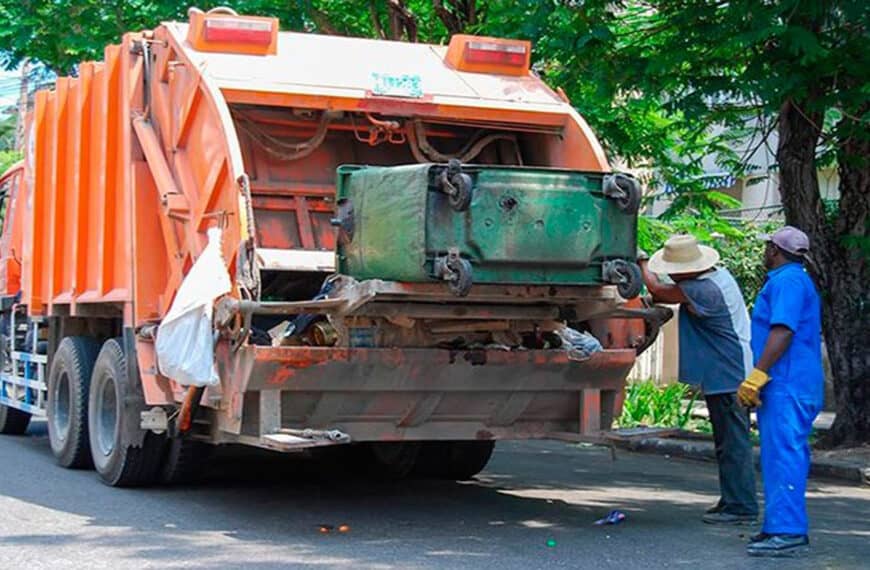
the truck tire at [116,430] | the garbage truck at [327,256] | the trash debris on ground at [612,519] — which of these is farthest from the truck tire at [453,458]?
the truck tire at [116,430]

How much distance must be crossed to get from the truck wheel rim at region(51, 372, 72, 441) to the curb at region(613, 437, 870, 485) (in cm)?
395

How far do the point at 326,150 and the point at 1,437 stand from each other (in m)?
Answer: 5.34

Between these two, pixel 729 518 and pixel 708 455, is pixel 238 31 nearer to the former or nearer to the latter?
pixel 729 518

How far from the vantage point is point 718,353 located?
807 centimetres

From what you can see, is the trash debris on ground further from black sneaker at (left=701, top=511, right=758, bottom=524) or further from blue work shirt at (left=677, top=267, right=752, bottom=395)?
blue work shirt at (left=677, top=267, right=752, bottom=395)

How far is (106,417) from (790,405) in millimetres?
4625

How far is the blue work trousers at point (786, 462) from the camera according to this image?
6953 mm

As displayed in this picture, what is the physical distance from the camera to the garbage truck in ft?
23.2

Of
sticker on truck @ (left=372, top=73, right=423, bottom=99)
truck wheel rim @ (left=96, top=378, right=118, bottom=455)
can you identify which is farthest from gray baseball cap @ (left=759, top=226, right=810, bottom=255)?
truck wheel rim @ (left=96, top=378, right=118, bottom=455)

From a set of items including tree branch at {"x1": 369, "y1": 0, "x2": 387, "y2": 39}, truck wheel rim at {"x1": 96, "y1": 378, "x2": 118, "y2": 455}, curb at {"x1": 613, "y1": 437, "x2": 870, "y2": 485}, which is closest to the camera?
truck wheel rim at {"x1": 96, "y1": 378, "x2": 118, "y2": 455}

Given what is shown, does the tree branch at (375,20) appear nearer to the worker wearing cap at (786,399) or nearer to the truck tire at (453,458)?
the truck tire at (453,458)

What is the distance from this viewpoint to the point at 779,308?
6.99 m

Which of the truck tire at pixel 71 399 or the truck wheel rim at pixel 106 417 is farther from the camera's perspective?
the truck tire at pixel 71 399

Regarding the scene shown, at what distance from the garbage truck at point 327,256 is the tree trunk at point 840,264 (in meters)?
3.43
